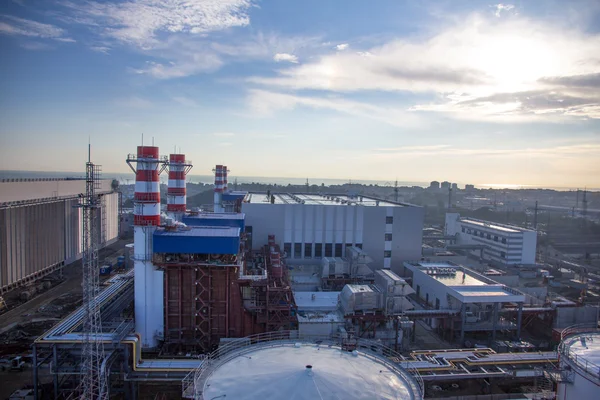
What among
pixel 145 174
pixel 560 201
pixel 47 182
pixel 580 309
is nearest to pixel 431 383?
pixel 580 309

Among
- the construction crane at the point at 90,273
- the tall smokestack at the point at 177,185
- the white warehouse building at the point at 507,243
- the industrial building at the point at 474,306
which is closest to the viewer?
the construction crane at the point at 90,273

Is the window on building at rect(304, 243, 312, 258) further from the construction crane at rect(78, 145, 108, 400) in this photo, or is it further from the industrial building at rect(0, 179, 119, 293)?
the construction crane at rect(78, 145, 108, 400)

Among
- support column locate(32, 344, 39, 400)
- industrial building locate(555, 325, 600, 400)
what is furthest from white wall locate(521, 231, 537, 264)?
support column locate(32, 344, 39, 400)

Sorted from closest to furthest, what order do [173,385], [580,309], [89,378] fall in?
[89,378]
[173,385]
[580,309]

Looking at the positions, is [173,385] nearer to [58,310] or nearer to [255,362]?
[255,362]

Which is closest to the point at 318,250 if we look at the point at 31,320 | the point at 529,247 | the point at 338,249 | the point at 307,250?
the point at 307,250

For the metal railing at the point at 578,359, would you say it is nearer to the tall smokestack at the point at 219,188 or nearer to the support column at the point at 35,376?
the support column at the point at 35,376

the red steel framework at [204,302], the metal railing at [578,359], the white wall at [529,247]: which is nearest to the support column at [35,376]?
the red steel framework at [204,302]
